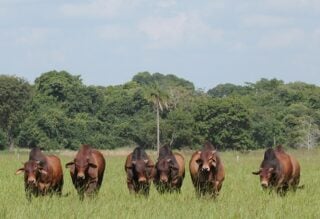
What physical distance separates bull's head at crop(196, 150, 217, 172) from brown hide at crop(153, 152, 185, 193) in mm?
1341

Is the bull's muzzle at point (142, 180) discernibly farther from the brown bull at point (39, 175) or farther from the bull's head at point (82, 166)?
the brown bull at point (39, 175)

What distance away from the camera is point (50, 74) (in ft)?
282

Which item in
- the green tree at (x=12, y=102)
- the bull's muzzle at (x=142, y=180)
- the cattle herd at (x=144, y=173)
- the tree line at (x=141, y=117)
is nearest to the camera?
the cattle herd at (x=144, y=173)

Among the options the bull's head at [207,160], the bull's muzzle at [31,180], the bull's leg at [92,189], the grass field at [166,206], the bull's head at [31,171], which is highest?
the bull's head at [207,160]

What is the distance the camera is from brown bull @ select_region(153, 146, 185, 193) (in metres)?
17.6

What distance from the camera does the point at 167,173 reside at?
17.7 meters

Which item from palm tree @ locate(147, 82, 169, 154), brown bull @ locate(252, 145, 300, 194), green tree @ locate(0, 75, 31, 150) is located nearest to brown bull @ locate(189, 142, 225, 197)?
brown bull @ locate(252, 145, 300, 194)

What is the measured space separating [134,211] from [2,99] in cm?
6037

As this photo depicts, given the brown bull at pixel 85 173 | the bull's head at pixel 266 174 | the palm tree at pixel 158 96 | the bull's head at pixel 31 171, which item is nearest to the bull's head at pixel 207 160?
the bull's head at pixel 266 174

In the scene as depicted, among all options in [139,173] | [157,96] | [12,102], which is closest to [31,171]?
[139,173]

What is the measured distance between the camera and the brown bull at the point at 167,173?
17625 millimetres

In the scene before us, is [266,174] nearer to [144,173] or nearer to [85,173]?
[144,173]

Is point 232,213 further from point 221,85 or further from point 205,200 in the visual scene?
point 221,85

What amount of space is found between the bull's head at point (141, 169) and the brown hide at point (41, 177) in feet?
5.81
